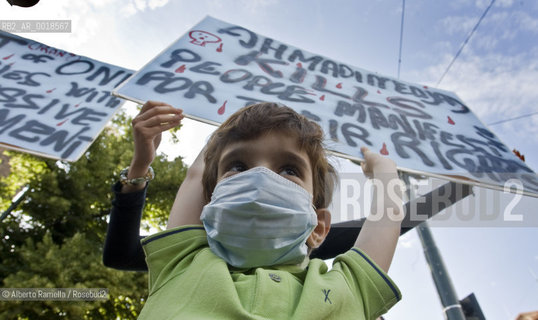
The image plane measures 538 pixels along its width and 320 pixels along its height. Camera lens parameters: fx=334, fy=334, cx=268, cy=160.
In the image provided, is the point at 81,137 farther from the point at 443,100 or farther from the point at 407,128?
the point at 443,100

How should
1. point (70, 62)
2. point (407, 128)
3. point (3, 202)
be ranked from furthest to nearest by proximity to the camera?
1. point (3, 202)
2. point (70, 62)
3. point (407, 128)

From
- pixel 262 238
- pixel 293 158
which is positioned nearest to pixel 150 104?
pixel 293 158

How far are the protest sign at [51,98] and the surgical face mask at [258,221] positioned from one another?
0.96 metres

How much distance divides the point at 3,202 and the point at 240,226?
28.0 ft

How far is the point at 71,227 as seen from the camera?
729 centimetres

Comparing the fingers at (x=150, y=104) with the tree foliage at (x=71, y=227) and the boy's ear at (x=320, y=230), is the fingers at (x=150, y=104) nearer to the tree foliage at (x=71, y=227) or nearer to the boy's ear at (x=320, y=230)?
the boy's ear at (x=320, y=230)

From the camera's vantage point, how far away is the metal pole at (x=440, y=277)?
292cm

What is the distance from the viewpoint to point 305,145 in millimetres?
1335

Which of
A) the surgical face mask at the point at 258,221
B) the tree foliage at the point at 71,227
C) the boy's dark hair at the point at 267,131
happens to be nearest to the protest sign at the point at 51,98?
the boy's dark hair at the point at 267,131

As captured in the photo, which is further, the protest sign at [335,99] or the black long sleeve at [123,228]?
the protest sign at [335,99]

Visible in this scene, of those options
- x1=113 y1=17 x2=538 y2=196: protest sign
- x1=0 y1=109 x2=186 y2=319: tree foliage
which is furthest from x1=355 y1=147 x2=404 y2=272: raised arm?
x1=0 y1=109 x2=186 y2=319: tree foliage

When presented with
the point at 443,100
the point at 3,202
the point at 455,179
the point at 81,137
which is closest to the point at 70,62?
the point at 81,137

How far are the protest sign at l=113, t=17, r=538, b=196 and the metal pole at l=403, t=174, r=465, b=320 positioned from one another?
1.23 metres

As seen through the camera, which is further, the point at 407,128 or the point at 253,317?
the point at 407,128
